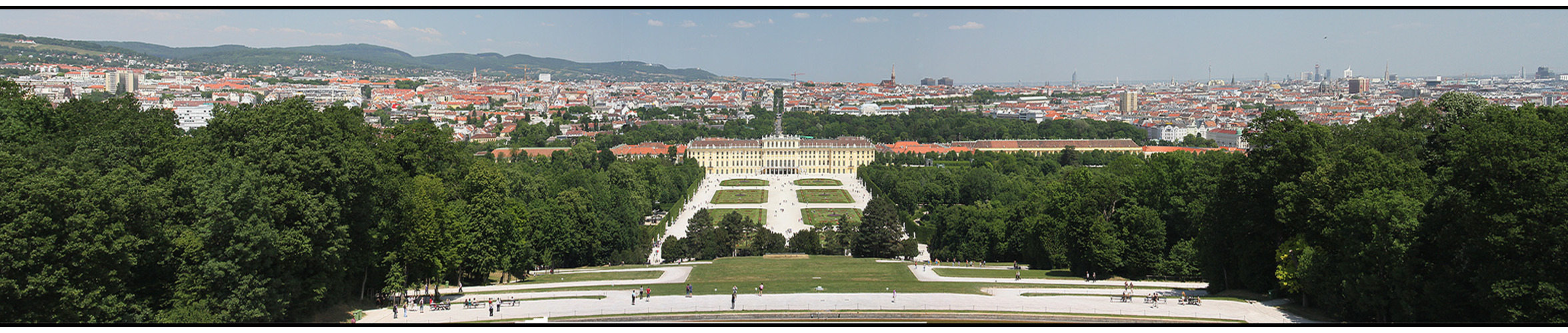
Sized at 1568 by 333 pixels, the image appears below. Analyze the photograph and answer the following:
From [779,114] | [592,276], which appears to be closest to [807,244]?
[592,276]

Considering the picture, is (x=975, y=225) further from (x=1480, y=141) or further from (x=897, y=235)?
(x=1480, y=141)

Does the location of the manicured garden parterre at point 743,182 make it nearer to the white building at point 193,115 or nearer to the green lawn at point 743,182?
the green lawn at point 743,182

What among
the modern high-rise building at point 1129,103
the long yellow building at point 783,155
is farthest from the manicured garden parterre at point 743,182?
the modern high-rise building at point 1129,103

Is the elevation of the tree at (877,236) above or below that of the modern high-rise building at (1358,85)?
below

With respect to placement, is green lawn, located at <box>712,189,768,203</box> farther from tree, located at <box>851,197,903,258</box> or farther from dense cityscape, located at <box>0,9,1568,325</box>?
tree, located at <box>851,197,903,258</box>

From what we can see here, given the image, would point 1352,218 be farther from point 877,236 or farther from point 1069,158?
point 1069,158

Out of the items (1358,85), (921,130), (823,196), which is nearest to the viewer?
(823,196)
